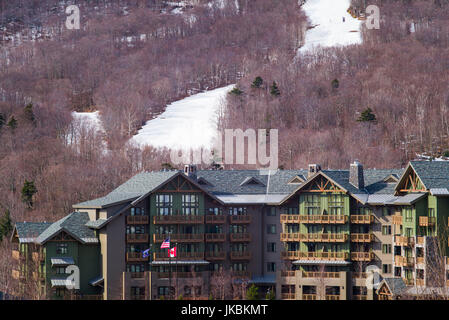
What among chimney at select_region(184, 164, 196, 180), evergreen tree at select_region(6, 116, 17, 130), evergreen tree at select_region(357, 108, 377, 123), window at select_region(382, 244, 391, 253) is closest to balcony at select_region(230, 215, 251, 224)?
chimney at select_region(184, 164, 196, 180)

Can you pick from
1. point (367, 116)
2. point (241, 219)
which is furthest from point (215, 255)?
point (367, 116)

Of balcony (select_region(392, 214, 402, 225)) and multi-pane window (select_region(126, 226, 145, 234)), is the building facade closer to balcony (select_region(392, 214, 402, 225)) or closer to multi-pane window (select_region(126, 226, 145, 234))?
multi-pane window (select_region(126, 226, 145, 234))

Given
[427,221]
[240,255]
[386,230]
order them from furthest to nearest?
[240,255] → [386,230] → [427,221]

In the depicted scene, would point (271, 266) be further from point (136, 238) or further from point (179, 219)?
point (136, 238)

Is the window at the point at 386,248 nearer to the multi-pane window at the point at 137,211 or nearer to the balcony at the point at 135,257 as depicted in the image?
the balcony at the point at 135,257

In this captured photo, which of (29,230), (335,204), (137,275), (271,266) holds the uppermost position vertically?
(335,204)

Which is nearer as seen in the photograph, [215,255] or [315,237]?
[315,237]

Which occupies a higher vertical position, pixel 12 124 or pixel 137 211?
pixel 12 124
